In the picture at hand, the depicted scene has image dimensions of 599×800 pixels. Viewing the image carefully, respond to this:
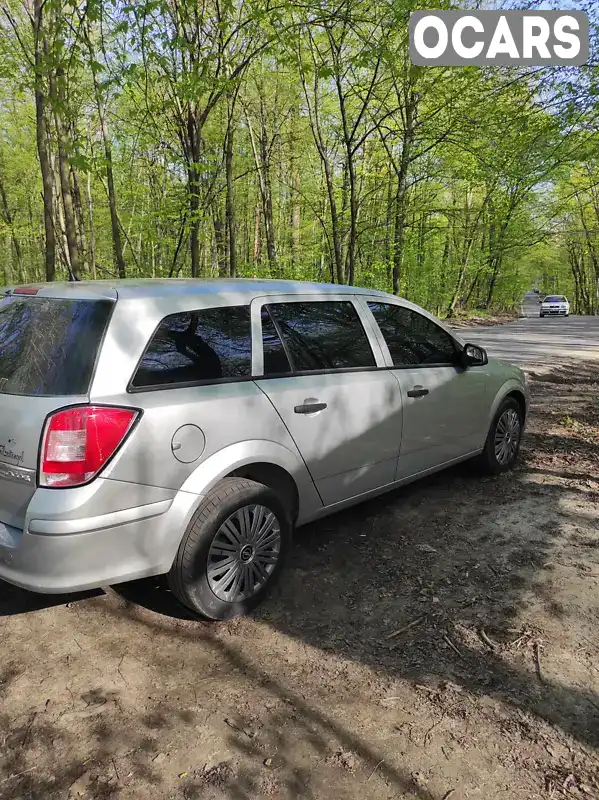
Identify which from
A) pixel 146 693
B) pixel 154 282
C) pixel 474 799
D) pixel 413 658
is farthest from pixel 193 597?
pixel 154 282

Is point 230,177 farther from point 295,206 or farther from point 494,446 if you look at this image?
point 494,446

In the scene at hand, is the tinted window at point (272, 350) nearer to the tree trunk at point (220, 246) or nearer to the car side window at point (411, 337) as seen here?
the car side window at point (411, 337)

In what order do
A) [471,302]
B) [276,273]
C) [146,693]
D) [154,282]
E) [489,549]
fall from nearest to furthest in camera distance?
[146,693], [154,282], [489,549], [276,273], [471,302]

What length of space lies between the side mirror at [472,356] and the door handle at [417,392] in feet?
2.07

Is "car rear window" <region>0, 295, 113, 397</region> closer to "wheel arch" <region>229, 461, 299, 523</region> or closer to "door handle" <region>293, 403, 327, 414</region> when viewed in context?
"wheel arch" <region>229, 461, 299, 523</region>

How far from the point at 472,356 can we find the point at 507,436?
104cm

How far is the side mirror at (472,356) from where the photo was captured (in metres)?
4.41

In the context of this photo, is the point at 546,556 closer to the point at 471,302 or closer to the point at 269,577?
the point at 269,577

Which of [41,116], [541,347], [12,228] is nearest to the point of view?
[41,116]

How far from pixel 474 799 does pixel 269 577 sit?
4.79 ft

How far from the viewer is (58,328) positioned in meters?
2.56

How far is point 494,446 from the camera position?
4.88 metres

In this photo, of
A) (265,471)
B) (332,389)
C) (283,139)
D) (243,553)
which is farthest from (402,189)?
(243,553)

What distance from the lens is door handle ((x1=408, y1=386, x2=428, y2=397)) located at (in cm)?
387
